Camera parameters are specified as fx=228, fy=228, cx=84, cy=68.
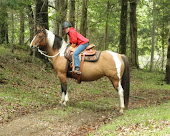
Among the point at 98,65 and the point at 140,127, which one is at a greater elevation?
the point at 98,65

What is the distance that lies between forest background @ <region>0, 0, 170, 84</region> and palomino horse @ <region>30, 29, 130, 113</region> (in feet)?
6.58

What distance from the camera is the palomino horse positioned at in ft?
28.4

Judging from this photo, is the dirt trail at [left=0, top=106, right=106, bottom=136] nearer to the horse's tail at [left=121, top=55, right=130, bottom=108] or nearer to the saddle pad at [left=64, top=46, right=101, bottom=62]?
the horse's tail at [left=121, top=55, right=130, bottom=108]

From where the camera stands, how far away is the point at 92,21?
86.7ft

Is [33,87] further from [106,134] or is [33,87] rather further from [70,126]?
[106,134]

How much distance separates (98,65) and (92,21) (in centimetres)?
1841

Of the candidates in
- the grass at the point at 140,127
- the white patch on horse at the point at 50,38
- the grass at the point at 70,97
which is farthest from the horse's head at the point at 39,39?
the grass at the point at 140,127

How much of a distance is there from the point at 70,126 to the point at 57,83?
7.10 metres

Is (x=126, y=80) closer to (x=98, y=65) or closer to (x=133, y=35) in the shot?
(x=98, y=65)

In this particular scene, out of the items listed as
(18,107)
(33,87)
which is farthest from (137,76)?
(18,107)

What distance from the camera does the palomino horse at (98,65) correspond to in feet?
28.4

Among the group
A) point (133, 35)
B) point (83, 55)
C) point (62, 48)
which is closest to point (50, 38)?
point (62, 48)

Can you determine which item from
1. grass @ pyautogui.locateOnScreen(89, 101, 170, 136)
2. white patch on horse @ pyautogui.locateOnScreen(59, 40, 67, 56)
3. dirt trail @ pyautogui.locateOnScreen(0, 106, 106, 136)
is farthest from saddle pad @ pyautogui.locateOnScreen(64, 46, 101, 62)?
grass @ pyautogui.locateOnScreen(89, 101, 170, 136)

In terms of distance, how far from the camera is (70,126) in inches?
272
